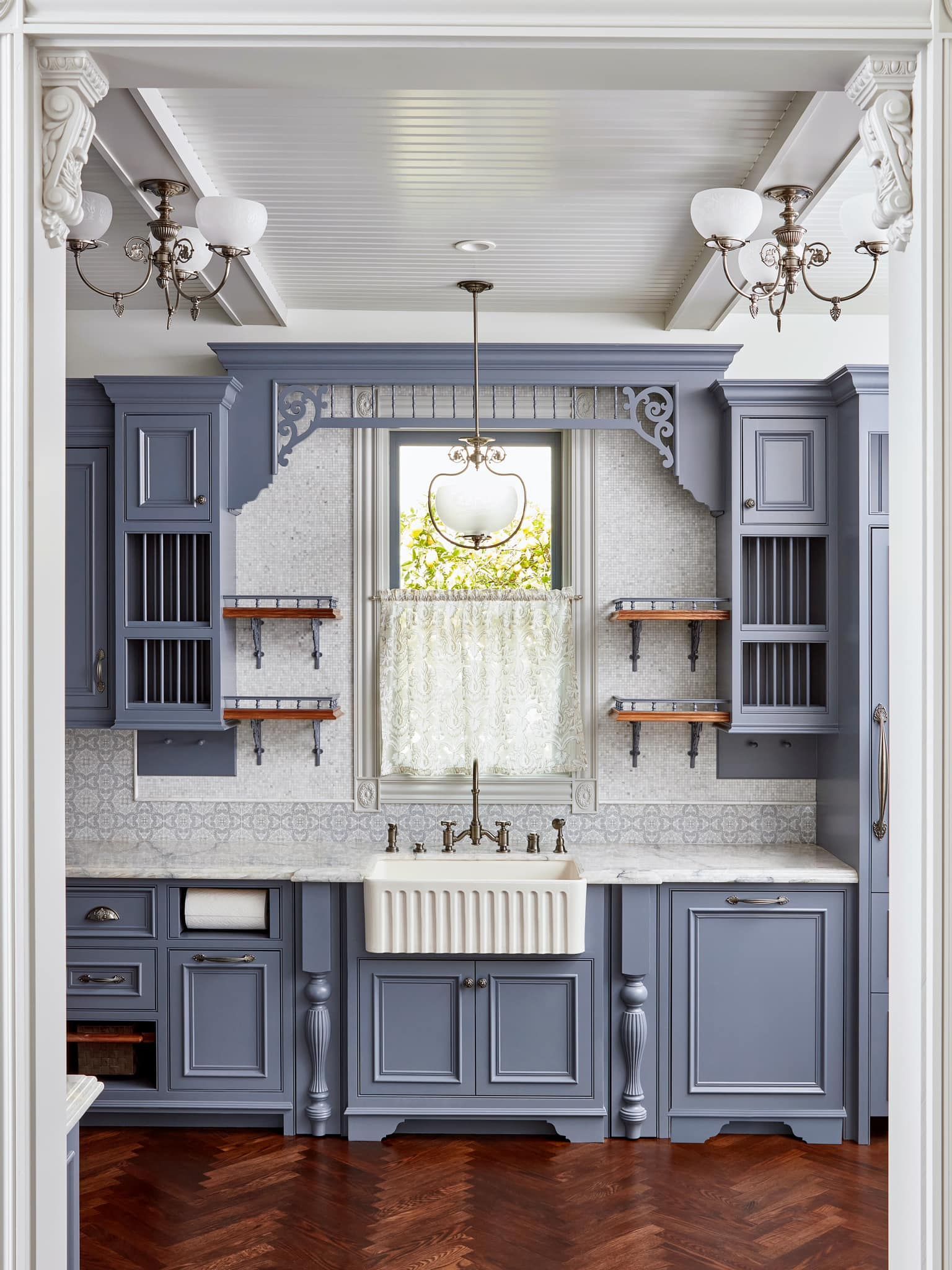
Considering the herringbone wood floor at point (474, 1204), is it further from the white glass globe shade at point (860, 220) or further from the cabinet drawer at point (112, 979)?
the white glass globe shade at point (860, 220)

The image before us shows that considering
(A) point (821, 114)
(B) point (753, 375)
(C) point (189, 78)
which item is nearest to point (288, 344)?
(B) point (753, 375)

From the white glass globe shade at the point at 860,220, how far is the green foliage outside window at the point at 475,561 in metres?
1.82

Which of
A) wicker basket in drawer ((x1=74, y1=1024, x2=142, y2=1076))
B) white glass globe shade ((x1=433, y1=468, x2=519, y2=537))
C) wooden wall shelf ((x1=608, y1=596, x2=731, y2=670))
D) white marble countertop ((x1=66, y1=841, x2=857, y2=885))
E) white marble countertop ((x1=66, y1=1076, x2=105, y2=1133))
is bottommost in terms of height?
wicker basket in drawer ((x1=74, y1=1024, x2=142, y2=1076))

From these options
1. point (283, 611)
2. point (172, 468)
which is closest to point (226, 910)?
point (283, 611)

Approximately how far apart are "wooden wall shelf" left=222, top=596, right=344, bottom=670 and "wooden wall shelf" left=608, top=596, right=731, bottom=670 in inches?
41.7

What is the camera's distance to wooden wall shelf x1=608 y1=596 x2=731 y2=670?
3680 mm

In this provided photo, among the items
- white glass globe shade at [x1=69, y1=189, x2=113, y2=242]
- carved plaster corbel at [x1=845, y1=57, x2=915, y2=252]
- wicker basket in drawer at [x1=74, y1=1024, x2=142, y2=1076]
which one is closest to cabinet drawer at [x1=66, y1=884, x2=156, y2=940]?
wicker basket in drawer at [x1=74, y1=1024, x2=142, y2=1076]

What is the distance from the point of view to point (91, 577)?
11.8ft

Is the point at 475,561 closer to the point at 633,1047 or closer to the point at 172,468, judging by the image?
the point at 172,468

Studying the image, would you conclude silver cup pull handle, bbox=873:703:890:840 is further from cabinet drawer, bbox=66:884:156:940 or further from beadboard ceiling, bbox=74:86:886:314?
cabinet drawer, bbox=66:884:156:940

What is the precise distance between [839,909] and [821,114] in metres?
2.39

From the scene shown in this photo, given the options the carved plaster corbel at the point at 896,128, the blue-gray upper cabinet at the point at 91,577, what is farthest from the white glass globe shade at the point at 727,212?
the blue-gray upper cabinet at the point at 91,577

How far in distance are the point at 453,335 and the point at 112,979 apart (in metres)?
2.55

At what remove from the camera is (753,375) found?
391cm
